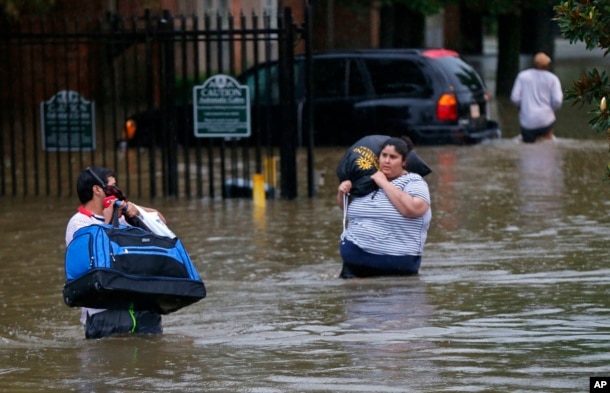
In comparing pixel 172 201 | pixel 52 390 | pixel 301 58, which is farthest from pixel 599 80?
pixel 301 58

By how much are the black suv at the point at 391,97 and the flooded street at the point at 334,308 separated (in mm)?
3801

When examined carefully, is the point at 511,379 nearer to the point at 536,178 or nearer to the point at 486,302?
the point at 486,302

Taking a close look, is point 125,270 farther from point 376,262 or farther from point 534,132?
point 534,132

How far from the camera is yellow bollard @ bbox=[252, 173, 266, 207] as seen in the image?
1706 centimetres

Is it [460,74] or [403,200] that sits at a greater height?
[460,74]

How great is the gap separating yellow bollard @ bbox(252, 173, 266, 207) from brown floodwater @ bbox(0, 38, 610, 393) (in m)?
0.13

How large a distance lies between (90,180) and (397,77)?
13.5 meters

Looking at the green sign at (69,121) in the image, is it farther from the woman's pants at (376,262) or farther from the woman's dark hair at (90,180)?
the woman's dark hair at (90,180)

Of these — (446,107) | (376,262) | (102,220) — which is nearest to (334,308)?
(376,262)

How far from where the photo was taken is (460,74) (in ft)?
71.7

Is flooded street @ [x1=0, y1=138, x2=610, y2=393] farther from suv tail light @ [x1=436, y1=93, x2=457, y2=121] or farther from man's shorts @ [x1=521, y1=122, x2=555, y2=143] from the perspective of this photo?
man's shorts @ [x1=521, y1=122, x2=555, y2=143]

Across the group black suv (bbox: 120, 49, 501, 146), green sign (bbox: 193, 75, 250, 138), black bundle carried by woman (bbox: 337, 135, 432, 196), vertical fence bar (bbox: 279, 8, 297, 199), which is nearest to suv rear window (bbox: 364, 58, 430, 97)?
black suv (bbox: 120, 49, 501, 146)

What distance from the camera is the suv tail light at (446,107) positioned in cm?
2138

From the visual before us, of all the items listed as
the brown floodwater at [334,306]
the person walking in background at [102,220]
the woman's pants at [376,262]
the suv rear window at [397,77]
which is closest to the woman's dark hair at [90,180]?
the person walking in background at [102,220]
